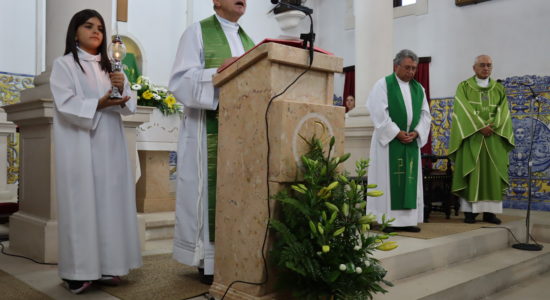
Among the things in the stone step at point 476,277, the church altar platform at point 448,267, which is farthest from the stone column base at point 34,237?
the stone step at point 476,277

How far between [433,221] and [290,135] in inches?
154

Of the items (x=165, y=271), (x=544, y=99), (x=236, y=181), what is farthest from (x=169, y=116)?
(x=544, y=99)

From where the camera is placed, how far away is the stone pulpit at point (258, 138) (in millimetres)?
2256

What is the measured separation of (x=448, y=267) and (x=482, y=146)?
6.69 feet

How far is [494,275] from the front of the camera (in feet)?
12.9

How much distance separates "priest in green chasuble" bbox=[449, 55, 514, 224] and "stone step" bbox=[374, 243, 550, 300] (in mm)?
746

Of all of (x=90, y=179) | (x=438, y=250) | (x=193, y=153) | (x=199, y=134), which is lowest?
(x=438, y=250)

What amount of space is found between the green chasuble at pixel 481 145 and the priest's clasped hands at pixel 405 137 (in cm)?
101

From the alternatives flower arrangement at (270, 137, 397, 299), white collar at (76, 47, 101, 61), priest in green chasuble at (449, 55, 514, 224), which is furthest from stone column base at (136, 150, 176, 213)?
flower arrangement at (270, 137, 397, 299)

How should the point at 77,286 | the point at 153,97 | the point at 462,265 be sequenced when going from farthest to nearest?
1. the point at 153,97
2. the point at 462,265
3. the point at 77,286

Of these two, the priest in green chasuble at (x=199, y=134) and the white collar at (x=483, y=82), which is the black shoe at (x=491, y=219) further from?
the priest in green chasuble at (x=199, y=134)

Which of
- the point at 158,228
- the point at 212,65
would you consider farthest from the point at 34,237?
the point at 212,65

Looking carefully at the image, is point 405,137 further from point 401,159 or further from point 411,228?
point 411,228

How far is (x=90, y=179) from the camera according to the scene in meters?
2.70
